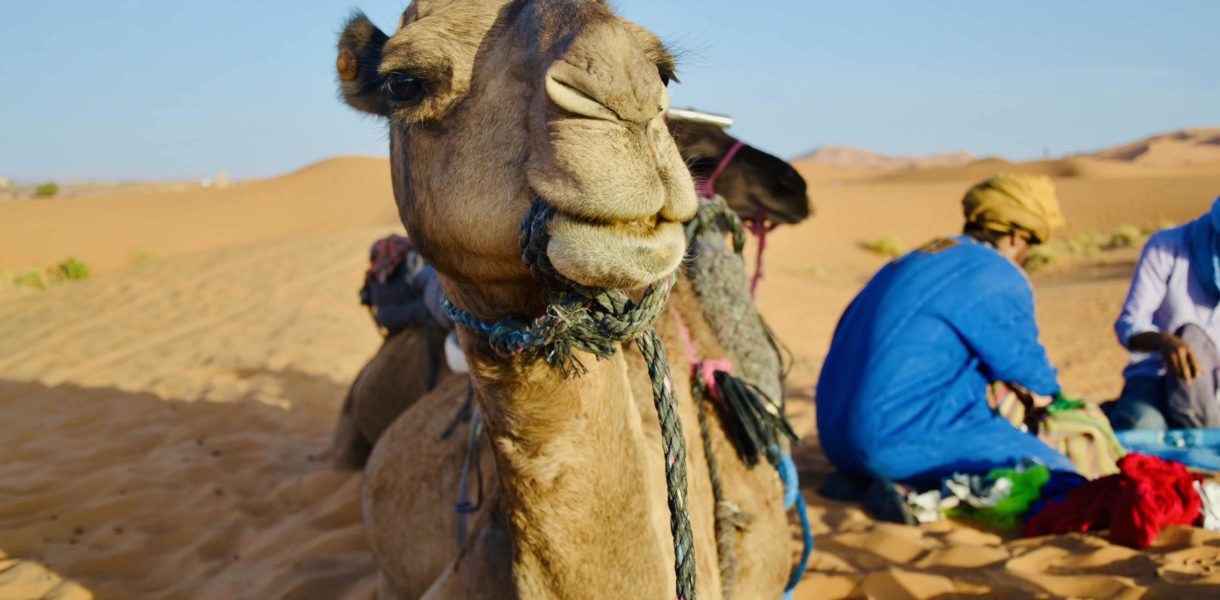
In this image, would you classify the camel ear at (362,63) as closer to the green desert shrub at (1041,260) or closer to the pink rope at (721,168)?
the pink rope at (721,168)

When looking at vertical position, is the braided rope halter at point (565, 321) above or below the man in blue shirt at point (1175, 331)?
above

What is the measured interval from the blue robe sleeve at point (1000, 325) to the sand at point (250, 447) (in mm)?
863

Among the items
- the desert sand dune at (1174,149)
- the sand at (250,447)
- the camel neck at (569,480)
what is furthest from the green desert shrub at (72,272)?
the desert sand dune at (1174,149)

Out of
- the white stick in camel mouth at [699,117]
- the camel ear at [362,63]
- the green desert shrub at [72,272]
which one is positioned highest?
the camel ear at [362,63]

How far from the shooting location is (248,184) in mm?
46031

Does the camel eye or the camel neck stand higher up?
the camel eye

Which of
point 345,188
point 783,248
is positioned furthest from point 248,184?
point 783,248

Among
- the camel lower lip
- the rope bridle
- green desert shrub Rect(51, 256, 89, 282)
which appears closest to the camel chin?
the camel lower lip

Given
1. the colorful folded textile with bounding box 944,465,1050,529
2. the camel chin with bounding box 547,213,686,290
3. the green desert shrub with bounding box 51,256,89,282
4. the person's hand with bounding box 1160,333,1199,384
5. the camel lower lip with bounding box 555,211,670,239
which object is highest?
the camel lower lip with bounding box 555,211,670,239

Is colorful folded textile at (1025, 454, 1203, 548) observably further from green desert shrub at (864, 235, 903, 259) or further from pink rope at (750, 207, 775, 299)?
green desert shrub at (864, 235, 903, 259)

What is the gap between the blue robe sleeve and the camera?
4.52m

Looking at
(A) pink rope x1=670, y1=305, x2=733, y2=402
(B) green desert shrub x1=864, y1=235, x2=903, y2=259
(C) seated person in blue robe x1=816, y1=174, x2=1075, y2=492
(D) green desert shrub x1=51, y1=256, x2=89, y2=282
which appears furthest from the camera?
(B) green desert shrub x1=864, y1=235, x2=903, y2=259

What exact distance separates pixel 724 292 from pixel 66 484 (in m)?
4.39

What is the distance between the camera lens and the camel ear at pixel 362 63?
7.10 feet
